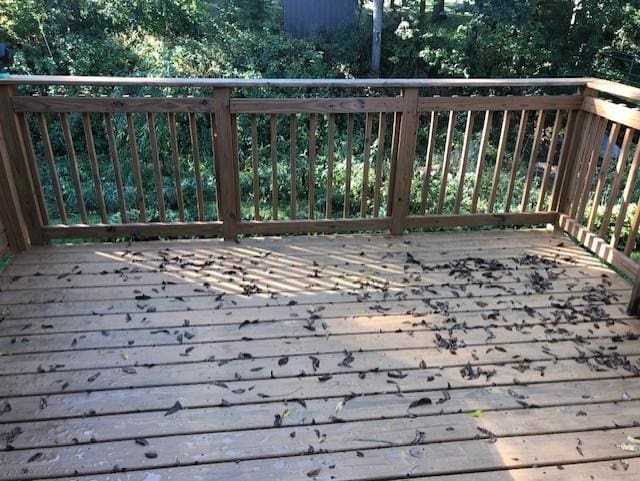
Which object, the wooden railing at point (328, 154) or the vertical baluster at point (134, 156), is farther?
the vertical baluster at point (134, 156)

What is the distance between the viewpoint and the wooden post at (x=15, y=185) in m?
3.01

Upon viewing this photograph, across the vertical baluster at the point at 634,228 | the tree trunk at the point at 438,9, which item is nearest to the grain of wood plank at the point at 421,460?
the vertical baluster at the point at 634,228

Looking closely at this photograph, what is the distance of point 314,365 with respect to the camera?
7.43ft

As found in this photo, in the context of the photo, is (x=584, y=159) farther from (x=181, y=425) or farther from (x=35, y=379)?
(x=35, y=379)

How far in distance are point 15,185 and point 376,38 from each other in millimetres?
7804

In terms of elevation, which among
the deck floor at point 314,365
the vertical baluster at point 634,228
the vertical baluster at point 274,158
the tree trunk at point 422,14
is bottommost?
the deck floor at point 314,365

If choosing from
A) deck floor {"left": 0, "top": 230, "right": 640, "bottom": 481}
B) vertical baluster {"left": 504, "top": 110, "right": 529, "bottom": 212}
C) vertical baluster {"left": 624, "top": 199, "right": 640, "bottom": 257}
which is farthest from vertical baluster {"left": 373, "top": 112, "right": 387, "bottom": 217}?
vertical baluster {"left": 624, "top": 199, "right": 640, "bottom": 257}

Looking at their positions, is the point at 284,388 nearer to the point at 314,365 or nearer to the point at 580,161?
the point at 314,365

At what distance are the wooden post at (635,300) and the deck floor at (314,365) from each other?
8 centimetres

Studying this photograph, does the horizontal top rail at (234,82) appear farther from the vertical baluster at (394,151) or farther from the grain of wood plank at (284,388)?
the grain of wood plank at (284,388)

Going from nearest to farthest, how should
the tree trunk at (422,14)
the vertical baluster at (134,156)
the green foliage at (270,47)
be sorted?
the vertical baluster at (134,156)
the green foliage at (270,47)
the tree trunk at (422,14)

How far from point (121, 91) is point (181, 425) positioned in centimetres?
688

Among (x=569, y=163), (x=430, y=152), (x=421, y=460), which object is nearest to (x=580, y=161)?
(x=569, y=163)

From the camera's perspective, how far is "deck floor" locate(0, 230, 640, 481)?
5.94 feet
